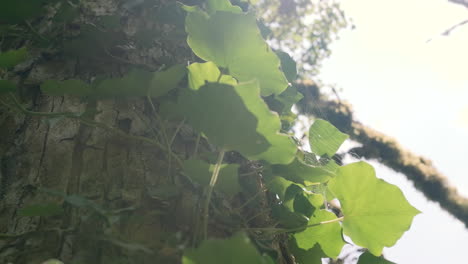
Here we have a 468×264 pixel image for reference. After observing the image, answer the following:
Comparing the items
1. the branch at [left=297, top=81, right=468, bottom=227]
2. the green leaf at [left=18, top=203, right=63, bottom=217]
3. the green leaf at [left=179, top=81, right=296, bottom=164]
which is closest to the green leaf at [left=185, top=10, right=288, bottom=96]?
the green leaf at [left=179, top=81, right=296, bottom=164]

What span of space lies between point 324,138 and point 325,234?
0.86ft

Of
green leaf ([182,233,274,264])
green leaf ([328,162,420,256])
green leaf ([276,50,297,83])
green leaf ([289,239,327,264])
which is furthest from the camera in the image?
green leaf ([276,50,297,83])

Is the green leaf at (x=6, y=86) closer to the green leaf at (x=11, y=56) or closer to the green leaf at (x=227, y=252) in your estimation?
the green leaf at (x=11, y=56)

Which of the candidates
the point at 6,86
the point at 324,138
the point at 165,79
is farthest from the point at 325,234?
the point at 6,86

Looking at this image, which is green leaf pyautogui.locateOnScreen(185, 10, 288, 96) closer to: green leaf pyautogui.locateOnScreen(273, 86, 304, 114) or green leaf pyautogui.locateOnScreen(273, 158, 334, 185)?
green leaf pyautogui.locateOnScreen(273, 158, 334, 185)

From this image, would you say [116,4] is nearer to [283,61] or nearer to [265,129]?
[283,61]

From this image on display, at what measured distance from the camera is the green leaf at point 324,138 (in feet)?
3.22

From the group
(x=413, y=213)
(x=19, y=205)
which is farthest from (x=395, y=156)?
(x=19, y=205)

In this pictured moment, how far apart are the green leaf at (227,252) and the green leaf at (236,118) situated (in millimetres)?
195

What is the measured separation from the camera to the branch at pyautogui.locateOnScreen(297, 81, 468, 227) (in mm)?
3262

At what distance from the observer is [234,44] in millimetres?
687

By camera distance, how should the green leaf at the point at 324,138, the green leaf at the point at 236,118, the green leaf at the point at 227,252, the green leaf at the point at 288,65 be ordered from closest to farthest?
the green leaf at the point at 227,252
the green leaf at the point at 236,118
the green leaf at the point at 324,138
the green leaf at the point at 288,65

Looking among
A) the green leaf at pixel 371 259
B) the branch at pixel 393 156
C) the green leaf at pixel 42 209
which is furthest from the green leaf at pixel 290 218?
the branch at pixel 393 156

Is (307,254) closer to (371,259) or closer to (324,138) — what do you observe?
→ (371,259)
